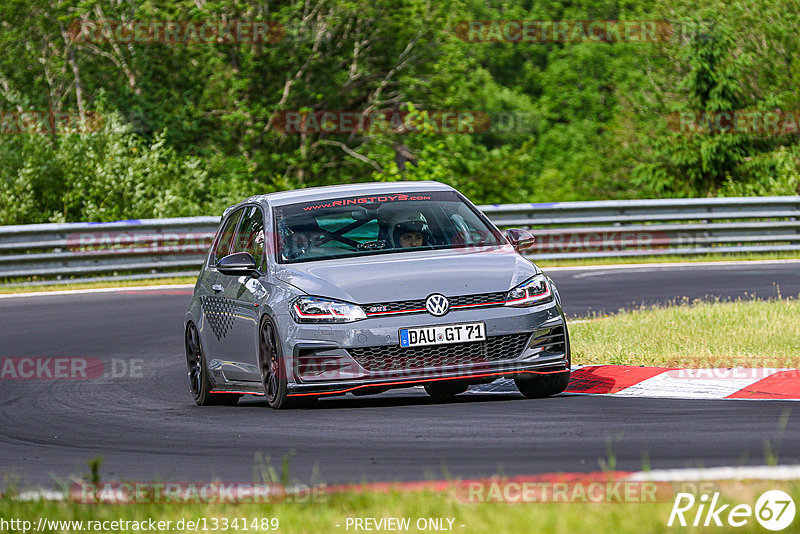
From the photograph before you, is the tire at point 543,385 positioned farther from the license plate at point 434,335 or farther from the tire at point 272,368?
the tire at point 272,368

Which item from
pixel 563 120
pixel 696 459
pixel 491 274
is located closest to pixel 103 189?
pixel 491 274

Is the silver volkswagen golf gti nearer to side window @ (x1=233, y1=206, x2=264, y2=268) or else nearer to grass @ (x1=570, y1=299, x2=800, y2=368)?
side window @ (x1=233, y1=206, x2=264, y2=268)

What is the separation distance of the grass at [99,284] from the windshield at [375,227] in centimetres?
1237

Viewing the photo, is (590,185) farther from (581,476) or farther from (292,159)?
(581,476)

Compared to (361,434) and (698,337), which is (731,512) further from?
(698,337)

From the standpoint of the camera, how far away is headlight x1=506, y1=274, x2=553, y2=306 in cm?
902

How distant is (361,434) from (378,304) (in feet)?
3.80

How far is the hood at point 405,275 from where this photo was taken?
8.89 m

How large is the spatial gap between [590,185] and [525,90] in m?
18.0

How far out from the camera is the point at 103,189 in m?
26.7

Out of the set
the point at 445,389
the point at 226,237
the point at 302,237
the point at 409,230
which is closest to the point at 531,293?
the point at 445,389

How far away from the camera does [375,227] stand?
999 cm

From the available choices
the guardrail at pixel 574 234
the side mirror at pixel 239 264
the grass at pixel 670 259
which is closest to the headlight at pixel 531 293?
the side mirror at pixel 239 264

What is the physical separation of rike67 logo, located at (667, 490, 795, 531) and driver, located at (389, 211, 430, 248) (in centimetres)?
511
